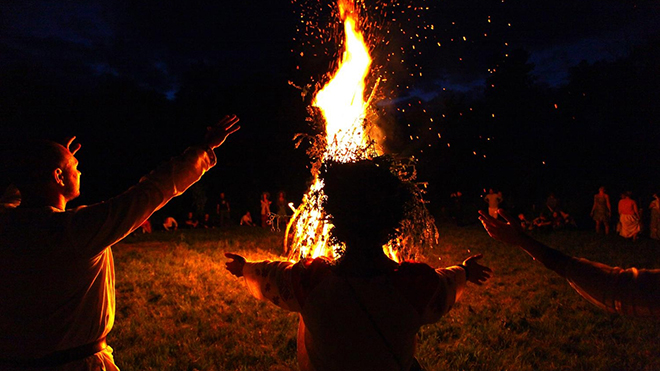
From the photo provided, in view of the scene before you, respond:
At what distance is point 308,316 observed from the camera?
6.94ft

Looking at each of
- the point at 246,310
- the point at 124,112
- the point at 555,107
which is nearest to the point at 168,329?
the point at 246,310

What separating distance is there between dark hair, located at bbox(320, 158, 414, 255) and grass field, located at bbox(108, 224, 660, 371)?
3.49 meters

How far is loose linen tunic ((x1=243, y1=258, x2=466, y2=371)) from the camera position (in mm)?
2004

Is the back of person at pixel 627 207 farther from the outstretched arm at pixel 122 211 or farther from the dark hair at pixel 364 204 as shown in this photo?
the outstretched arm at pixel 122 211

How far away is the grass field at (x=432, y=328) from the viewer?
506 centimetres

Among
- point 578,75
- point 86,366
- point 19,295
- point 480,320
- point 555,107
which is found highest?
point 578,75

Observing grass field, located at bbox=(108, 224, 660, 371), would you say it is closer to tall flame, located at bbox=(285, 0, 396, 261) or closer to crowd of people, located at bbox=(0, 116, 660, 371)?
tall flame, located at bbox=(285, 0, 396, 261)

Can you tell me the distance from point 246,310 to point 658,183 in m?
26.7

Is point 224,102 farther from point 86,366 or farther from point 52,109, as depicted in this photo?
point 86,366

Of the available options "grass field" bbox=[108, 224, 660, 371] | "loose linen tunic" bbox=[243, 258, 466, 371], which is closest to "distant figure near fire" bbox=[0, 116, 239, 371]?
"loose linen tunic" bbox=[243, 258, 466, 371]

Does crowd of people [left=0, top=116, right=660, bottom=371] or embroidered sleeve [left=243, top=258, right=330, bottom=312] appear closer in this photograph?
crowd of people [left=0, top=116, right=660, bottom=371]

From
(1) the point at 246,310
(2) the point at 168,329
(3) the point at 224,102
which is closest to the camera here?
(2) the point at 168,329

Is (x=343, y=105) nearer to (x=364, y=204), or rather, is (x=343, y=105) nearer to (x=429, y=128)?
(x=364, y=204)

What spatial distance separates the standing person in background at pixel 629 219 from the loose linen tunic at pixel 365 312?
14.7 metres
